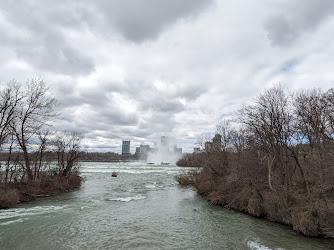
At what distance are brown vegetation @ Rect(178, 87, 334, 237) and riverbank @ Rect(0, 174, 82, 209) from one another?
19.9 m

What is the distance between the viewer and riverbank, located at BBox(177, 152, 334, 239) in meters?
12.9

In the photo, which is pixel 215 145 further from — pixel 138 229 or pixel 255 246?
pixel 255 246

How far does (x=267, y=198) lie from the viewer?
1722 cm

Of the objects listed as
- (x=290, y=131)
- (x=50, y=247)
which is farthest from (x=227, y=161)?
(x=50, y=247)

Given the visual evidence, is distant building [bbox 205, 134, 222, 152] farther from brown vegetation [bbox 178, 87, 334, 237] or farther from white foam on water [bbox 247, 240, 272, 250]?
white foam on water [bbox 247, 240, 272, 250]

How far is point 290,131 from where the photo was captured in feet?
60.6

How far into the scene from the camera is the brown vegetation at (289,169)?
44.5 ft

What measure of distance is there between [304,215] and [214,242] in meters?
5.91

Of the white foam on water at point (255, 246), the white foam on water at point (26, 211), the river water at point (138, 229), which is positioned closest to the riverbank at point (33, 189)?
the river water at point (138, 229)

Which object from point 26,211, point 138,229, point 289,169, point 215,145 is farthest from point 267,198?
point 26,211

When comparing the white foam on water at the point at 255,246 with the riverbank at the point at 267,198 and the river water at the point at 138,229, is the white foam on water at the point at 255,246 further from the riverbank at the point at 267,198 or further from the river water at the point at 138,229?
the riverbank at the point at 267,198

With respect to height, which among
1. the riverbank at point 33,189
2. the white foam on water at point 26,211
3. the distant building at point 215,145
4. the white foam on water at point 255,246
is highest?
the distant building at point 215,145

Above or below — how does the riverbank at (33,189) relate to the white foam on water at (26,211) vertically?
above

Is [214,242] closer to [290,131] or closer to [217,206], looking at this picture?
[217,206]
